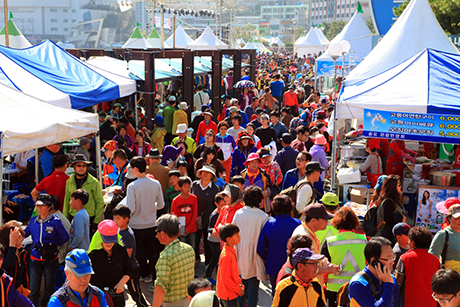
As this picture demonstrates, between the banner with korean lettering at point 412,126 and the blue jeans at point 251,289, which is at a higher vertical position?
the banner with korean lettering at point 412,126

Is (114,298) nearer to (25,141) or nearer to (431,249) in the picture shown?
(25,141)

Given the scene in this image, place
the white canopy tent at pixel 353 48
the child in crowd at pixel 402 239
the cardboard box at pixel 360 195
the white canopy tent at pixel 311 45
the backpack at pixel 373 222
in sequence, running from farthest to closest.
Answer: the white canopy tent at pixel 311 45, the white canopy tent at pixel 353 48, the cardboard box at pixel 360 195, the backpack at pixel 373 222, the child in crowd at pixel 402 239

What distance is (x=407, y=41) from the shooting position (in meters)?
10.8

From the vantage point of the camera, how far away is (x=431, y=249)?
4.39 metres

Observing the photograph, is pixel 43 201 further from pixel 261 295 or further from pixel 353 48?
pixel 353 48

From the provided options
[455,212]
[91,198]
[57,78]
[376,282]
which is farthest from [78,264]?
[57,78]

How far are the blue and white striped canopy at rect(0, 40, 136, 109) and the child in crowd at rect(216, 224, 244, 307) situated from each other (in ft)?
13.7

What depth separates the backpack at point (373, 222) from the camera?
5242 millimetres

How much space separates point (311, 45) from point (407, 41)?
2861 centimetres

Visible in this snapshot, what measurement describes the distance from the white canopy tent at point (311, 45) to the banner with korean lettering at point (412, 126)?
110ft

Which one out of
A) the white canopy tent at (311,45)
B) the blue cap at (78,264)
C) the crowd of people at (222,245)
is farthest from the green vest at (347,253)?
the white canopy tent at (311,45)

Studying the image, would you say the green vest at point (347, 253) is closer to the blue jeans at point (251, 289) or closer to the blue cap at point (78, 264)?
the blue jeans at point (251, 289)

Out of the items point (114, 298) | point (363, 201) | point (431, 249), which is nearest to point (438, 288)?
point (431, 249)

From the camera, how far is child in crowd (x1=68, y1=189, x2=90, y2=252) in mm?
4918
